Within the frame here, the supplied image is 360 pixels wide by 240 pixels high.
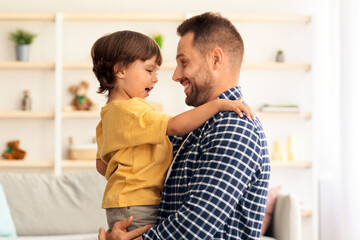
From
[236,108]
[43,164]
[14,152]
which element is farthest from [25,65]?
[236,108]

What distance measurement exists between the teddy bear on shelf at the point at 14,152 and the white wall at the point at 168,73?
112mm

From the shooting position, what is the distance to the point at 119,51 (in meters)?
1.78

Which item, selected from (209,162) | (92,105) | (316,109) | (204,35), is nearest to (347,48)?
(316,109)

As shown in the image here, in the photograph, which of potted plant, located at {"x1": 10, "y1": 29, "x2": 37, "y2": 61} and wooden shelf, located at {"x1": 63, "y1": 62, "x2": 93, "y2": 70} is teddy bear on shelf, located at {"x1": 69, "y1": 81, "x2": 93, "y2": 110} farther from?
A: potted plant, located at {"x1": 10, "y1": 29, "x2": 37, "y2": 61}

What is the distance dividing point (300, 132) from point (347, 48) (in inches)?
42.9

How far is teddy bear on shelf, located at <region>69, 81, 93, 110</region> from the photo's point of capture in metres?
5.21

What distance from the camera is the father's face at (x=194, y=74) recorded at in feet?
5.45

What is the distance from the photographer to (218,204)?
137cm

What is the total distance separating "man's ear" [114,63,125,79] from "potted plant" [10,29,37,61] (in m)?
3.61

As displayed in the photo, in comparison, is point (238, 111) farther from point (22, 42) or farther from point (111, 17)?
point (22, 42)

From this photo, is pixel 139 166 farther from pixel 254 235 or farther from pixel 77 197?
pixel 77 197

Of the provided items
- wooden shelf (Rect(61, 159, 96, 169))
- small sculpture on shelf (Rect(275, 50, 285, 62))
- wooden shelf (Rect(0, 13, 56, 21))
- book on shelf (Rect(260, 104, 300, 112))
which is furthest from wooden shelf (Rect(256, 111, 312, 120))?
wooden shelf (Rect(0, 13, 56, 21))

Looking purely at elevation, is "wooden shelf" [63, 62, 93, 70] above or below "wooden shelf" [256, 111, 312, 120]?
above

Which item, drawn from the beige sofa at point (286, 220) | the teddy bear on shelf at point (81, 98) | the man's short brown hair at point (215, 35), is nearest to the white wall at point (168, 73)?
the teddy bear on shelf at point (81, 98)
